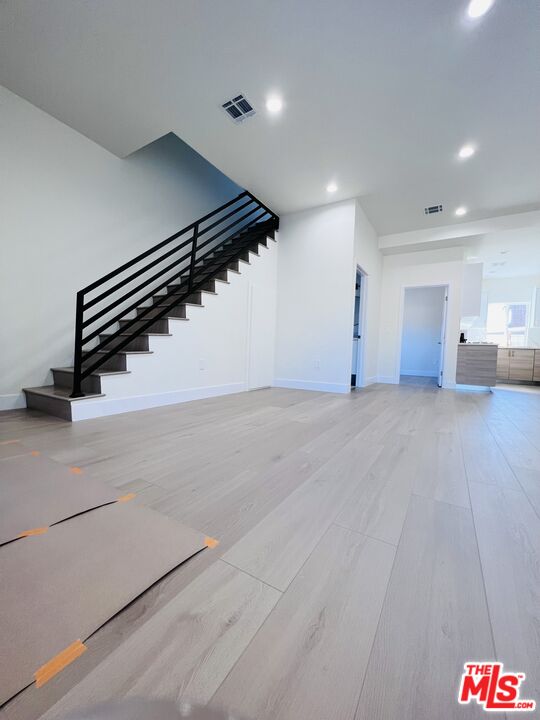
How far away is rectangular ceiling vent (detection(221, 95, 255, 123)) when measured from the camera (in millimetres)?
2458

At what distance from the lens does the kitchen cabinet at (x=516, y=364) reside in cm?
609

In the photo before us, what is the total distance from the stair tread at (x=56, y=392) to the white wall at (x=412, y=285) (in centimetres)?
517

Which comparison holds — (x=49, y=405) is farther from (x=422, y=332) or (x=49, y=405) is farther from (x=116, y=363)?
(x=422, y=332)

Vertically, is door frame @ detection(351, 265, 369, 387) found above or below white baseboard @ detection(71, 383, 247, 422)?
above

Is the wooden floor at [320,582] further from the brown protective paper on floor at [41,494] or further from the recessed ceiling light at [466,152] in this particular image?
the recessed ceiling light at [466,152]

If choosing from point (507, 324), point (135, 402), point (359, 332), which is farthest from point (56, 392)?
point (507, 324)

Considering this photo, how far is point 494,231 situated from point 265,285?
3924 millimetres

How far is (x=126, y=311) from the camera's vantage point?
272 centimetres

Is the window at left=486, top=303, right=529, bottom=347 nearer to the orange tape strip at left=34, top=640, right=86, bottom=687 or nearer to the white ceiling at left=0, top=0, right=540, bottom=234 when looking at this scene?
the white ceiling at left=0, top=0, right=540, bottom=234

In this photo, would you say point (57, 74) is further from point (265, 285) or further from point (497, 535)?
point (497, 535)

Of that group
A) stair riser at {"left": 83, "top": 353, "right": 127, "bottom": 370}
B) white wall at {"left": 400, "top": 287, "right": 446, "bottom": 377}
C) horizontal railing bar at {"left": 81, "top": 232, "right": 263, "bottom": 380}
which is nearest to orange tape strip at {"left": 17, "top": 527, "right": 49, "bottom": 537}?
horizontal railing bar at {"left": 81, "top": 232, "right": 263, "bottom": 380}

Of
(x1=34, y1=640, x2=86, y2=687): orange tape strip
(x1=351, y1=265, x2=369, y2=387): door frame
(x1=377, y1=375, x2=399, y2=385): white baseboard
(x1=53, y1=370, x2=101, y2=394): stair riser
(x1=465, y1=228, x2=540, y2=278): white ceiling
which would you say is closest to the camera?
(x1=34, y1=640, x2=86, y2=687): orange tape strip

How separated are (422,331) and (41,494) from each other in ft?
27.3

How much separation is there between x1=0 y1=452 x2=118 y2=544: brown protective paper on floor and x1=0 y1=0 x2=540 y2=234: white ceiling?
2918 mm
